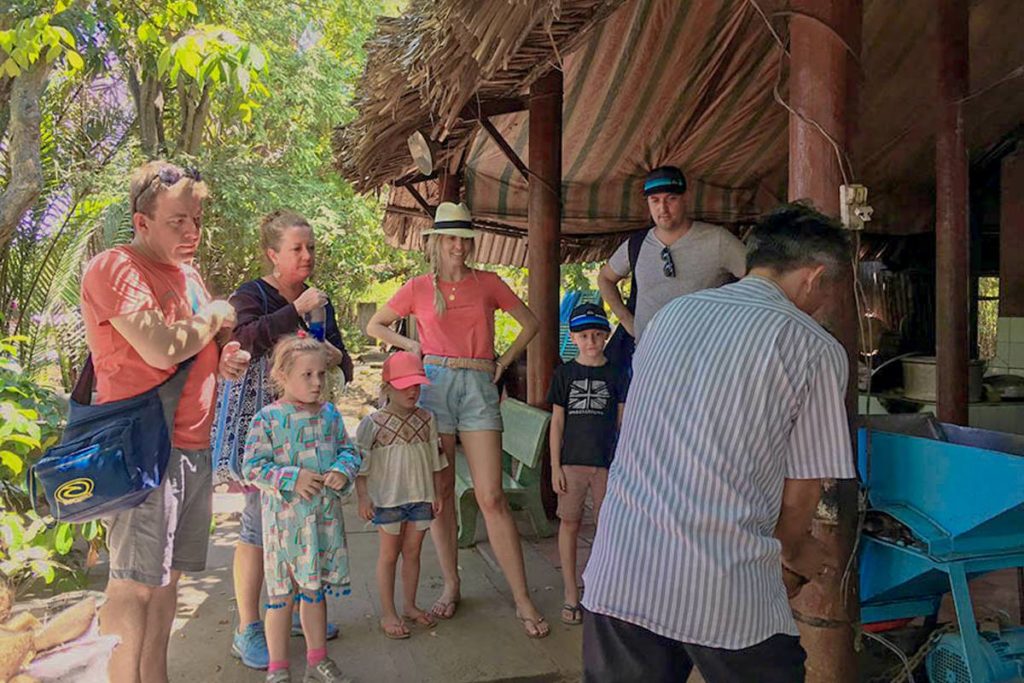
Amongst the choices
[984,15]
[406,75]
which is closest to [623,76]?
[406,75]

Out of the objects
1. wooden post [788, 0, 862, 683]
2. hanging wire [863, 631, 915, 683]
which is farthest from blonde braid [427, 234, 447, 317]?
hanging wire [863, 631, 915, 683]

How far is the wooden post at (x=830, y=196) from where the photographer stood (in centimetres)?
244

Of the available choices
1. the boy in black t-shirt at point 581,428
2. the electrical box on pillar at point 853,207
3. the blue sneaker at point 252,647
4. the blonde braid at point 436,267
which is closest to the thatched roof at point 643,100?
the blonde braid at point 436,267

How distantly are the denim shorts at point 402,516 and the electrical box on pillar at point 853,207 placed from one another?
2097 mm

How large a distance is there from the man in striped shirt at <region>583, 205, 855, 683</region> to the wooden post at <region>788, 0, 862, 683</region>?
653 mm

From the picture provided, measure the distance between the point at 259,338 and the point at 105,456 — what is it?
88 cm

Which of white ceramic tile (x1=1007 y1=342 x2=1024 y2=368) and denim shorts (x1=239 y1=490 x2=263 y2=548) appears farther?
white ceramic tile (x1=1007 y1=342 x2=1024 y2=368)

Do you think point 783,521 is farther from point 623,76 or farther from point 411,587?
point 623,76

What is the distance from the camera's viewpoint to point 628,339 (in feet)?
15.3

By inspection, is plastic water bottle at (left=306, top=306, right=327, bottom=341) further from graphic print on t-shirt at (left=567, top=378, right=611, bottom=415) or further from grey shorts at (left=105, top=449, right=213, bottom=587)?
graphic print on t-shirt at (left=567, top=378, right=611, bottom=415)

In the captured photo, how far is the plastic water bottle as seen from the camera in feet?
11.0

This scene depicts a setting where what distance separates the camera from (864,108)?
19.3 ft

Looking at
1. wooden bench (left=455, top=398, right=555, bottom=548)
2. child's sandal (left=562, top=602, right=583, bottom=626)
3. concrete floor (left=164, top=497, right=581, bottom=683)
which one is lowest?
concrete floor (left=164, top=497, right=581, bottom=683)

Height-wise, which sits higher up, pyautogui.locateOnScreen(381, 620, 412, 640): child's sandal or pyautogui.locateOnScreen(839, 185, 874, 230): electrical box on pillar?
pyautogui.locateOnScreen(839, 185, 874, 230): electrical box on pillar
